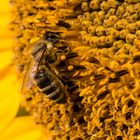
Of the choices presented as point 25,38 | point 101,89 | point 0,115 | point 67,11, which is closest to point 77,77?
point 101,89

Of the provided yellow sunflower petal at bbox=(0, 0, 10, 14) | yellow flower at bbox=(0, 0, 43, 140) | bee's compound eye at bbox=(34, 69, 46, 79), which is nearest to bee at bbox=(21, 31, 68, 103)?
bee's compound eye at bbox=(34, 69, 46, 79)

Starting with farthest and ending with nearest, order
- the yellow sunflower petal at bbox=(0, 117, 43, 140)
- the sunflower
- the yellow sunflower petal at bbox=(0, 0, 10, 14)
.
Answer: the yellow sunflower petal at bbox=(0, 0, 10, 14) → the yellow sunflower petal at bbox=(0, 117, 43, 140) → the sunflower

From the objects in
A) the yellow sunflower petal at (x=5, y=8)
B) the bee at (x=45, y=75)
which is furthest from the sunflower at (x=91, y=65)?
the yellow sunflower petal at (x=5, y=8)

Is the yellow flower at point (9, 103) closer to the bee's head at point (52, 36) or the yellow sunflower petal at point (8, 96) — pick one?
the yellow sunflower petal at point (8, 96)

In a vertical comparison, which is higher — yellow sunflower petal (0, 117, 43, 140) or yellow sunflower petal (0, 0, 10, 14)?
yellow sunflower petal (0, 0, 10, 14)

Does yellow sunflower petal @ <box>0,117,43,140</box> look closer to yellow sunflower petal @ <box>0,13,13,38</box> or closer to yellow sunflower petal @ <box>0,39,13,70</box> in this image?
yellow sunflower petal @ <box>0,39,13,70</box>
